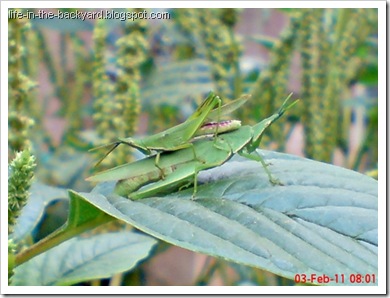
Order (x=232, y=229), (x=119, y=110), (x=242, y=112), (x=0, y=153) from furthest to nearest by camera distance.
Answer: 1. (x=242, y=112)
2. (x=119, y=110)
3. (x=0, y=153)
4. (x=232, y=229)

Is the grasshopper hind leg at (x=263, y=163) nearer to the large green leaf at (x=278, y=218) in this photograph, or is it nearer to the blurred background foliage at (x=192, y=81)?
the large green leaf at (x=278, y=218)

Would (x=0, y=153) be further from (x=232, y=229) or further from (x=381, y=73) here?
(x=381, y=73)

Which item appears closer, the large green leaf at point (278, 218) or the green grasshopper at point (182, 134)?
the large green leaf at point (278, 218)

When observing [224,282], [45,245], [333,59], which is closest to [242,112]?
[333,59]

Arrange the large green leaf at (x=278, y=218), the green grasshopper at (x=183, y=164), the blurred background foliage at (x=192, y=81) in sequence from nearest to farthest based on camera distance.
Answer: the large green leaf at (x=278, y=218)
the green grasshopper at (x=183, y=164)
the blurred background foliage at (x=192, y=81)

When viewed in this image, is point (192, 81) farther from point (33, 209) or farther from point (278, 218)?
point (278, 218)

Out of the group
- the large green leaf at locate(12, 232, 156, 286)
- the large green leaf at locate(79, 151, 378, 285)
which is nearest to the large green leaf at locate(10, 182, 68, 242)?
the large green leaf at locate(12, 232, 156, 286)

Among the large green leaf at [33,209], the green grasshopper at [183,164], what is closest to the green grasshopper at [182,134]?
the green grasshopper at [183,164]
